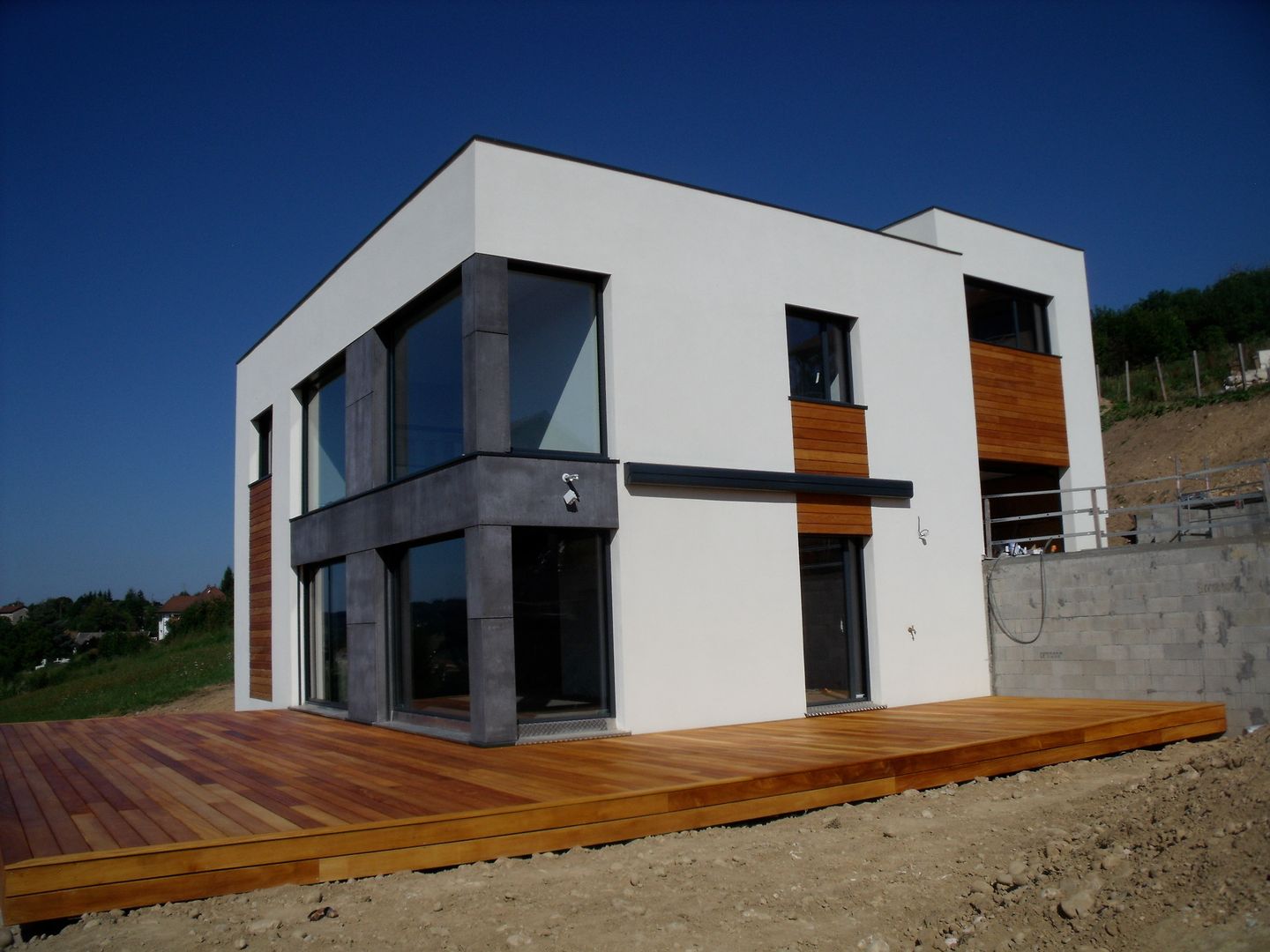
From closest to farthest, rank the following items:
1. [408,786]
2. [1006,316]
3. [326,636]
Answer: [408,786], [326,636], [1006,316]

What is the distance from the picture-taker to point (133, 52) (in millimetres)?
10516

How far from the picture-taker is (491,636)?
7488 mm

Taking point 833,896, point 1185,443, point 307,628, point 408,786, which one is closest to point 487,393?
point 408,786

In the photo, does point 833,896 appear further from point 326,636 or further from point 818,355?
point 326,636

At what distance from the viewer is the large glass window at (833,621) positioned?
9.31 m

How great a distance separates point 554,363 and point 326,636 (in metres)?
5.19

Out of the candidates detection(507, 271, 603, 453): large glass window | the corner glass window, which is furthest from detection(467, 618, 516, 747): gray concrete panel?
the corner glass window

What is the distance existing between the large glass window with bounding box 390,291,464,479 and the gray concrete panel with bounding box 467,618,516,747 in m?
1.69

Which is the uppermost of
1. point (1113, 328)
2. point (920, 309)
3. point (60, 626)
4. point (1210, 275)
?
point (1210, 275)

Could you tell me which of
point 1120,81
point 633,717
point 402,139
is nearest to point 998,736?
point 633,717

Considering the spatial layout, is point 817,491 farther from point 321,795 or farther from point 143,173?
point 143,173

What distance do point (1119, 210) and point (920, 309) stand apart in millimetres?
6348

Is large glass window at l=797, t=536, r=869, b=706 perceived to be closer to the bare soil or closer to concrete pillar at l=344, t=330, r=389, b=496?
the bare soil

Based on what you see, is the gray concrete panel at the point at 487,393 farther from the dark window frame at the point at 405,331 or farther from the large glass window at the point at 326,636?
the large glass window at the point at 326,636
